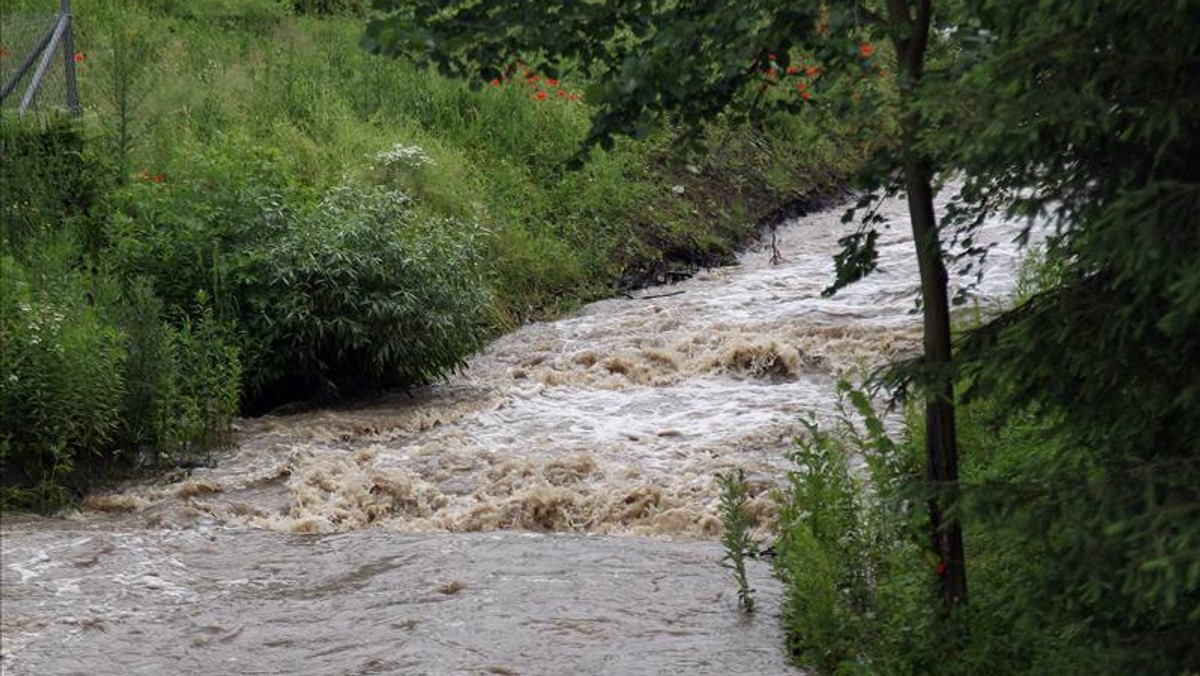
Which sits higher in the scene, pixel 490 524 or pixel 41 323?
pixel 41 323

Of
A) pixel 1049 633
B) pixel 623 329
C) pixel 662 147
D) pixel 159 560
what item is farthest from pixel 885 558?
pixel 662 147

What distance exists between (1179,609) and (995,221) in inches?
532

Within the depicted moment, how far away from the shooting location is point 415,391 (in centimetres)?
1195

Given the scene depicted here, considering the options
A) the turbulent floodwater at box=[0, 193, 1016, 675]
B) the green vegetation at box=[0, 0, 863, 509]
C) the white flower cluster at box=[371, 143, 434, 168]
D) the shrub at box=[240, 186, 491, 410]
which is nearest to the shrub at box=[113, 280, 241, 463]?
the green vegetation at box=[0, 0, 863, 509]

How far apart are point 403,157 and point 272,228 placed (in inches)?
111

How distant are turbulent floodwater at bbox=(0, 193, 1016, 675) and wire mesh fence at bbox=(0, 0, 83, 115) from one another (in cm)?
391

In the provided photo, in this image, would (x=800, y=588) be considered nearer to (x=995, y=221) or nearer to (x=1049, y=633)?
(x=1049, y=633)

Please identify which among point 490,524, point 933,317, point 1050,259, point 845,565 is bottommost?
point 490,524

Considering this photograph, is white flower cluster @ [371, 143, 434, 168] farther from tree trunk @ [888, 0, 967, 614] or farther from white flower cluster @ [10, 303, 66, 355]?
tree trunk @ [888, 0, 967, 614]

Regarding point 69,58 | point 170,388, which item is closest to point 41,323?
point 170,388

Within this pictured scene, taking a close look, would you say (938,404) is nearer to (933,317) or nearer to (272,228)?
(933,317)

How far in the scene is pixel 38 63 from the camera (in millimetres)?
13016

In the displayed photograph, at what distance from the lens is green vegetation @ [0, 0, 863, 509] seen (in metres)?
9.59

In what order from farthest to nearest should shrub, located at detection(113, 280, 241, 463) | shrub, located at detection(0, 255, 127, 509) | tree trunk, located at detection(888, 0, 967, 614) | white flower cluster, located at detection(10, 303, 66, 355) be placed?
shrub, located at detection(113, 280, 241, 463), white flower cluster, located at detection(10, 303, 66, 355), shrub, located at detection(0, 255, 127, 509), tree trunk, located at detection(888, 0, 967, 614)
